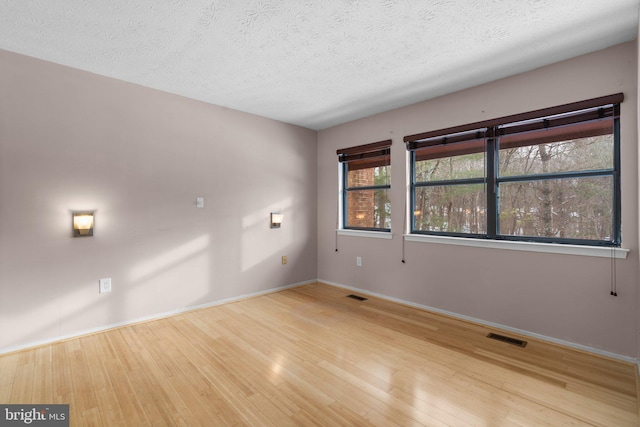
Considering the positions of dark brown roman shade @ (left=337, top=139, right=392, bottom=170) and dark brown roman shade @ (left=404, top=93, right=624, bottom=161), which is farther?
dark brown roman shade @ (left=337, top=139, right=392, bottom=170)

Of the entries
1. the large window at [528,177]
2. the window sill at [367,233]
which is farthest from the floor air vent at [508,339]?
the window sill at [367,233]

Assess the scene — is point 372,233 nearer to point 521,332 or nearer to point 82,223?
point 521,332

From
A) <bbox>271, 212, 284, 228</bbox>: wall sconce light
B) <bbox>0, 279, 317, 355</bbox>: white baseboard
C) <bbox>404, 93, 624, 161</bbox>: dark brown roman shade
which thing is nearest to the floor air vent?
<bbox>404, 93, 624, 161</bbox>: dark brown roman shade

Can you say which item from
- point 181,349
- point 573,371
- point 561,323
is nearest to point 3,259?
point 181,349

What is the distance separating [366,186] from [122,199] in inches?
122

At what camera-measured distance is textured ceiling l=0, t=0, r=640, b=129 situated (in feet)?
6.89

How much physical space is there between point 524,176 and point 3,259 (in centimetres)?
483

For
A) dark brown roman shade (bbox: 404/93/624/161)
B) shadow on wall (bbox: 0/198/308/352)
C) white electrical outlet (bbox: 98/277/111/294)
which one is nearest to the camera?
dark brown roman shade (bbox: 404/93/624/161)

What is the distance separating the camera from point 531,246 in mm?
2965

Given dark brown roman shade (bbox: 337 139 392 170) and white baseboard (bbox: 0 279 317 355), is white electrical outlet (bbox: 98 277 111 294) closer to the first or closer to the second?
white baseboard (bbox: 0 279 317 355)

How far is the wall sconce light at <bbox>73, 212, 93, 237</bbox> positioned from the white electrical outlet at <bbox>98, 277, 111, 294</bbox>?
0.50 m

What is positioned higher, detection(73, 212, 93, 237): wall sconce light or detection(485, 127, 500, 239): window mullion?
detection(485, 127, 500, 239): window mullion

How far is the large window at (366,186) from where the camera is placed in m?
4.33

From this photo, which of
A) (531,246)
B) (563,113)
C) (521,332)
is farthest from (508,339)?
(563,113)
